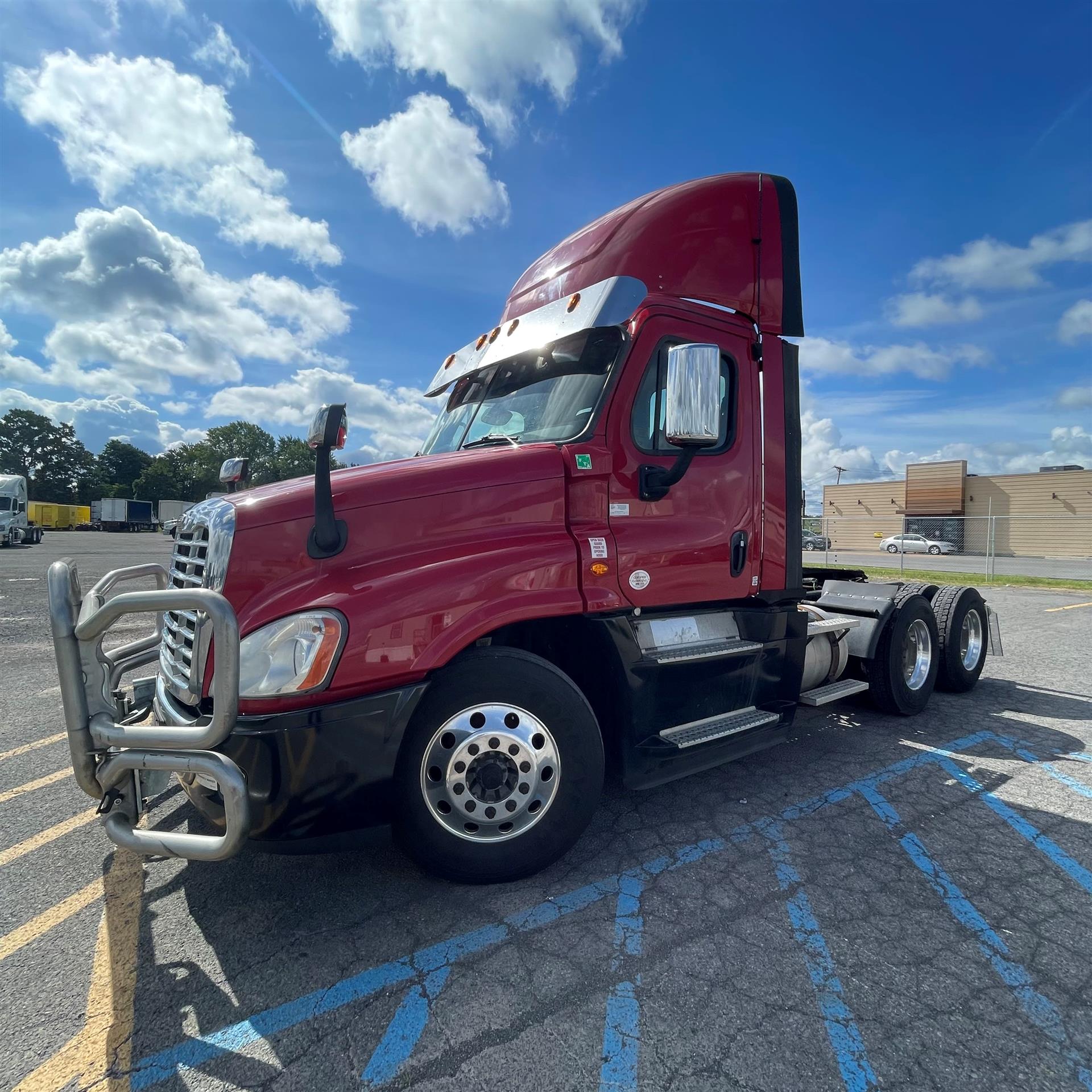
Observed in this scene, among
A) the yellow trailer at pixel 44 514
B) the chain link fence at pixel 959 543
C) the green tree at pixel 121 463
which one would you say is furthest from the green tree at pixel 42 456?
the chain link fence at pixel 959 543

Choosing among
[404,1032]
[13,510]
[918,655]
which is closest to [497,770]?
[404,1032]

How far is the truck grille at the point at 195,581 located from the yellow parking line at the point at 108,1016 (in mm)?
934

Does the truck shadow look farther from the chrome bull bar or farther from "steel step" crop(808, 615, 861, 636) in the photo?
"steel step" crop(808, 615, 861, 636)

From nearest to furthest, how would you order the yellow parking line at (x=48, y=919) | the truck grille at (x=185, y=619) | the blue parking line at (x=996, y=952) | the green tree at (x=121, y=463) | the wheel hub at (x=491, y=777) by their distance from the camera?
the blue parking line at (x=996, y=952), the yellow parking line at (x=48, y=919), the truck grille at (x=185, y=619), the wheel hub at (x=491, y=777), the green tree at (x=121, y=463)

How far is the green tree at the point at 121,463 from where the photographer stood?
99500mm

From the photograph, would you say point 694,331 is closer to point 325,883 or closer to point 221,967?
point 325,883

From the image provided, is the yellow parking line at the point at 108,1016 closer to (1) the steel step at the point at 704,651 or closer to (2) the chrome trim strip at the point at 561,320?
(1) the steel step at the point at 704,651

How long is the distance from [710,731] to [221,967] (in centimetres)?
248

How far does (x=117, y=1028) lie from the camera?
82.7 inches

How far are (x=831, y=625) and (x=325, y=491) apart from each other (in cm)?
411

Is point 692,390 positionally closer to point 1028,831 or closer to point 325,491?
point 325,491

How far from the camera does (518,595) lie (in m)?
2.92

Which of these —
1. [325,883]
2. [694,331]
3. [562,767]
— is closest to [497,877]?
[562,767]

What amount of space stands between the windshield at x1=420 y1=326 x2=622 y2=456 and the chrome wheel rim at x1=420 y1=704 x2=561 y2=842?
1.48 meters
